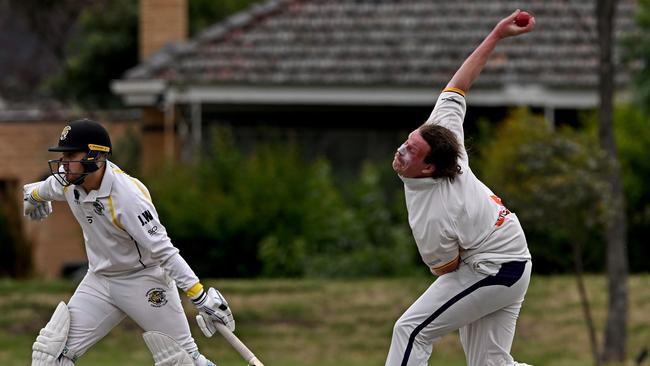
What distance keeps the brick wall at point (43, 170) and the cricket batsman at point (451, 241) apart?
16.0m

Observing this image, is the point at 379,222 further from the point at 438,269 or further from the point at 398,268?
the point at 438,269

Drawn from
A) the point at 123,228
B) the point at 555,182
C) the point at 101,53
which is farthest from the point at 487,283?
the point at 101,53

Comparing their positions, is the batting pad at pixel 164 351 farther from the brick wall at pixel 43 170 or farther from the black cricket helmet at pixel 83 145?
the brick wall at pixel 43 170

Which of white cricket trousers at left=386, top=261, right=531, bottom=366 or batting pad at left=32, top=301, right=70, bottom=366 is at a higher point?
white cricket trousers at left=386, top=261, right=531, bottom=366

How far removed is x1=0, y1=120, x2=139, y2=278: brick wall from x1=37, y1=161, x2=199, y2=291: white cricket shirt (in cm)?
1495

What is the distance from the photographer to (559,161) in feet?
48.0

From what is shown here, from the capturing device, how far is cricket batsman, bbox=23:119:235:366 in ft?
29.5

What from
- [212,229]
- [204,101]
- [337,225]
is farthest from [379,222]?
[204,101]

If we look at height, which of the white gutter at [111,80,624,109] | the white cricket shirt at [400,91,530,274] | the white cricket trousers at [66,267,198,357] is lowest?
the white gutter at [111,80,624,109]

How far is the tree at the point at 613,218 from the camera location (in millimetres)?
15344

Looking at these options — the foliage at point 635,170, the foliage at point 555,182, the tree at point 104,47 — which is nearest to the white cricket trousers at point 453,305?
the foliage at point 555,182

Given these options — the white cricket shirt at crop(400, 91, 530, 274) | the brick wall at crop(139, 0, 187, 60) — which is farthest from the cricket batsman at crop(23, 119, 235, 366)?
the brick wall at crop(139, 0, 187, 60)

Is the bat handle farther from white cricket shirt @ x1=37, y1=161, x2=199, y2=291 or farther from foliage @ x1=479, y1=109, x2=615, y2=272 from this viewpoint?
foliage @ x1=479, y1=109, x2=615, y2=272

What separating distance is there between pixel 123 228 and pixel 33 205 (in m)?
0.94
